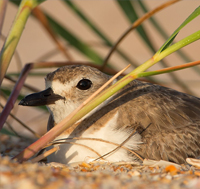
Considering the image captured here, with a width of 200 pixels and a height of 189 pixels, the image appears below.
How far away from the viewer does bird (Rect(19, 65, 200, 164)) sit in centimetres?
242

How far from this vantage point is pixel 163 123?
2562mm

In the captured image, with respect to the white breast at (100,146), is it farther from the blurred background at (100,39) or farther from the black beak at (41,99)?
the blurred background at (100,39)

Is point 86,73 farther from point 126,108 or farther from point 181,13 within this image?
point 181,13

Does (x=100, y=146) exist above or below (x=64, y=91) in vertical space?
below

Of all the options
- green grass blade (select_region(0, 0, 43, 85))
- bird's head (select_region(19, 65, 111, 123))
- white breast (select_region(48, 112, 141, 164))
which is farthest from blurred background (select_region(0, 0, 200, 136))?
green grass blade (select_region(0, 0, 43, 85))

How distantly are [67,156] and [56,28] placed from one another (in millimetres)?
1617

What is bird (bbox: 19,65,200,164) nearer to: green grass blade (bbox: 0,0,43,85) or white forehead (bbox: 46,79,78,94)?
white forehead (bbox: 46,79,78,94)

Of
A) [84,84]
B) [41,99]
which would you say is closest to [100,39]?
[84,84]

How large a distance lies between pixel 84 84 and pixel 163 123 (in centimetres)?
68

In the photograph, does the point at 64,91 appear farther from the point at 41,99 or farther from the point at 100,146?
the point at 100,146

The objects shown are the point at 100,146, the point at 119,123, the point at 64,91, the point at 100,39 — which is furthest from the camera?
the point at 100,39

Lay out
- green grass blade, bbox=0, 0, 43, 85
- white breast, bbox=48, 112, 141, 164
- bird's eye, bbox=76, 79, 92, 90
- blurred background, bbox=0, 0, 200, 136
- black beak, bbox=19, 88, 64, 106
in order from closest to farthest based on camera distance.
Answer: green grass blade, bbox=0, 0, 43, 85 → white breast, bbox=48, 112, 141, 164 → black beak, bbox=19, 88, 64, 106 → bird's eye, bbox=76, 79, 92, 90 → blurred background, bbox=0, 0, 200, 136

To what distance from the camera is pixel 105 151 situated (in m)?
2.38

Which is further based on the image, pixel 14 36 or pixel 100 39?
pixel 100 39
